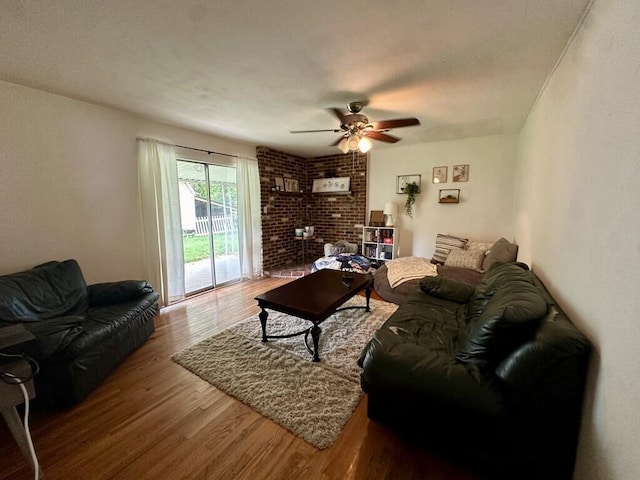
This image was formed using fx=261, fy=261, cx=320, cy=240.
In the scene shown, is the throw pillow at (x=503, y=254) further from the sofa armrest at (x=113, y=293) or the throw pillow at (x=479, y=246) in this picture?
the sofa armrest at (x=113, y=293)

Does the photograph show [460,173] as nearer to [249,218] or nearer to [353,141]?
[353,141]

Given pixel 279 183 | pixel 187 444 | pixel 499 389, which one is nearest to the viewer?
pixel 499 389

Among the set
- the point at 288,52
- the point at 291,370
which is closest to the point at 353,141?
the point at 288,52

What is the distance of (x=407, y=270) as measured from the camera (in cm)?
359

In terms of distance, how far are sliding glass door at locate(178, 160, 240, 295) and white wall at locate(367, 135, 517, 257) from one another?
8.89ft

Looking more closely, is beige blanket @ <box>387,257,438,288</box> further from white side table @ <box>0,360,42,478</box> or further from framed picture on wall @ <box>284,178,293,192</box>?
white side table @ <box>0,360,42,478</box>

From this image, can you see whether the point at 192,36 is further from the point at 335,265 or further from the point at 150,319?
the point at 335,265

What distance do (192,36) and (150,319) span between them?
2.46m

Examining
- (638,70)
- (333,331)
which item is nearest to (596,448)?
(638,70)

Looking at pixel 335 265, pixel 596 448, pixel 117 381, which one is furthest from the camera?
pixel 335 265

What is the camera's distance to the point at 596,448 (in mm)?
987

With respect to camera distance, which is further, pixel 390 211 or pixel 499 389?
pixel 390 211

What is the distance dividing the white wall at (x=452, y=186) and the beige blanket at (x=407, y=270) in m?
0.98

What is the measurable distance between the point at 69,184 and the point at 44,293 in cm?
111
